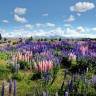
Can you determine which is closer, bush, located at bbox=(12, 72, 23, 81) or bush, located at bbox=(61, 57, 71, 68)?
bush, located at bbox=(12, 72, 23, 81)

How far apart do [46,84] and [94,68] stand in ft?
18.5

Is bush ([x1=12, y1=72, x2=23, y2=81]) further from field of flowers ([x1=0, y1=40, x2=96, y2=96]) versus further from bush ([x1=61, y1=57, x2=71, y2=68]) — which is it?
bush ([x1=61, y1=57, x2=71, y2=68])

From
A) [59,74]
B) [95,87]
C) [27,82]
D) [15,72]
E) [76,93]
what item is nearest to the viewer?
[76,93]

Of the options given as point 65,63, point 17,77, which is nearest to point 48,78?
point 17,77

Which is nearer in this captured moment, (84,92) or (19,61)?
(84,92)

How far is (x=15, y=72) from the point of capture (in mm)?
13977

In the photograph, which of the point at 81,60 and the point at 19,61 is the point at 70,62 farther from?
the point at 19,61

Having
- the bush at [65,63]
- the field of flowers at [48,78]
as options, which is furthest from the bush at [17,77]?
the bush at [65,63]

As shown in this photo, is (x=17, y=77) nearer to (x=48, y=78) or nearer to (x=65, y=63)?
(x=48, y=78)

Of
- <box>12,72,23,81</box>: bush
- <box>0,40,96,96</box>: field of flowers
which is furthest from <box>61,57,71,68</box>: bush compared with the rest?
<box>12,72,23,81</box>: bush

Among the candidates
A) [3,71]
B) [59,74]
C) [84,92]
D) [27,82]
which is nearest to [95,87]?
[84,92]

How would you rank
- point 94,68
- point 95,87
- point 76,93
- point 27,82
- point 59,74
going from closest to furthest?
point 76,93 < point 95,87 < point 27,82 < point 59,74 < point 94,68

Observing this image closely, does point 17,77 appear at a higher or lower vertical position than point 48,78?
lower

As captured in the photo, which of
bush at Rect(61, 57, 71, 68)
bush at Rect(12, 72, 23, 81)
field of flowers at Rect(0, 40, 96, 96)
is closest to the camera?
field of flowers at Rect(0, 40, 96, 96)
